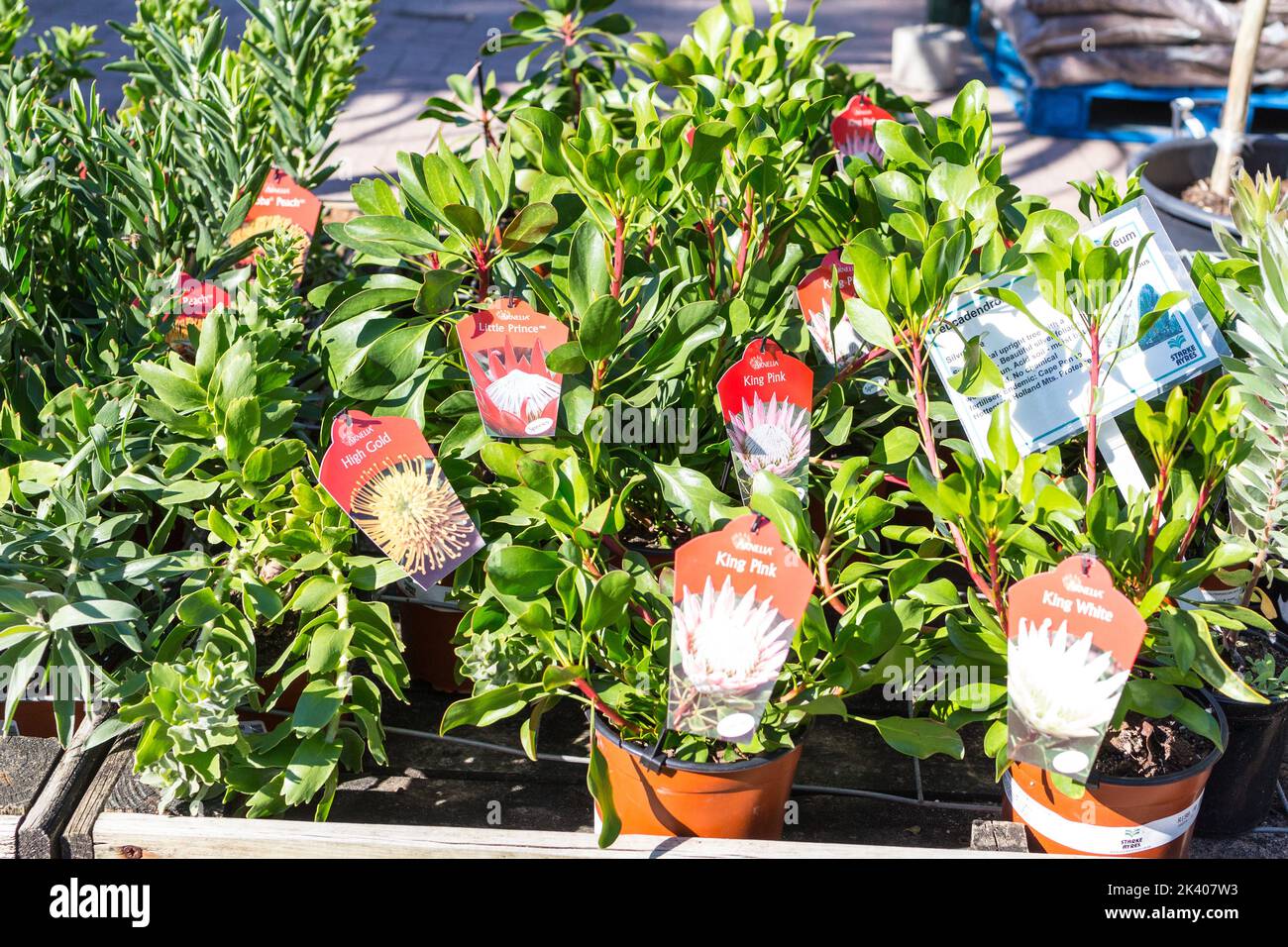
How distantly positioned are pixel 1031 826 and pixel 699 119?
918mm

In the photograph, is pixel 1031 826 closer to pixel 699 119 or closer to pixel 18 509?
pixel 699 119

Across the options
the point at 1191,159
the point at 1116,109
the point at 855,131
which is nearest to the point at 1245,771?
the point at 855,131

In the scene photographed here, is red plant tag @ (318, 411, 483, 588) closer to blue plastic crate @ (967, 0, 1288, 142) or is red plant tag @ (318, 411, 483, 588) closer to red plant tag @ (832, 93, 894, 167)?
red plant tag @ (832, 93, 894, 167)

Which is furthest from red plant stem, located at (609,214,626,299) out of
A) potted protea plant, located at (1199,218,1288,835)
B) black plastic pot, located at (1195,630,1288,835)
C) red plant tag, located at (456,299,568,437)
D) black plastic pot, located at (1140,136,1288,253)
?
black plastic pot, located at (1140,136,1288,253)

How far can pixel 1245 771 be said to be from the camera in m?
1.30

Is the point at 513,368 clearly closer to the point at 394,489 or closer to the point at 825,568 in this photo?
the point at 394,489

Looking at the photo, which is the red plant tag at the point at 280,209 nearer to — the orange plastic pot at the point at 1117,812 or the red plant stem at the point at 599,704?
the red plant stem at the point at 599,704

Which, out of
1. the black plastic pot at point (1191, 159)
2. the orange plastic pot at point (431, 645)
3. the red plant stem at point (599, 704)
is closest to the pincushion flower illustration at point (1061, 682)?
the red plant stem at point (599, 704)

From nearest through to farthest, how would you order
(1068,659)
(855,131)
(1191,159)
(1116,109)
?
(1068,659) → (855,131) → (1191,159) → (1116,109)

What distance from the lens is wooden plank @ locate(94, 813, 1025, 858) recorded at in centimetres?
117

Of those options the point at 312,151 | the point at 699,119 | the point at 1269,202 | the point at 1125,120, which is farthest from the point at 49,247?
the point at 1125,120

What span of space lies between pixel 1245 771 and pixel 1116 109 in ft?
12.3

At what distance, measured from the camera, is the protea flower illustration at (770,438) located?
1.27 m

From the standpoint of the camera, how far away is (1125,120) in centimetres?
440
